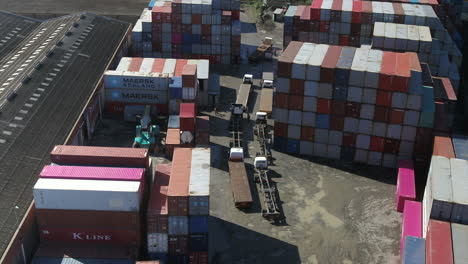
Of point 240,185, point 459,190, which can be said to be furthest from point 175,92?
point 459,190

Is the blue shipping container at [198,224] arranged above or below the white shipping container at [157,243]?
above

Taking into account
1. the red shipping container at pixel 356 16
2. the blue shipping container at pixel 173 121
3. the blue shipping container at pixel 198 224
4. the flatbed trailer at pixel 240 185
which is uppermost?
the red shipping container at pixel 356 16

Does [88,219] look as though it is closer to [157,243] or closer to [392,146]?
[157,243]

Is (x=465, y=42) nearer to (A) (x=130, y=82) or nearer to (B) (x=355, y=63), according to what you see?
(B) (x=355, y=63)

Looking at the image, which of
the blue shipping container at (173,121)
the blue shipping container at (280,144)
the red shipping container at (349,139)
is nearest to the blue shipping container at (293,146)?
the blue shipping container at (280,144)

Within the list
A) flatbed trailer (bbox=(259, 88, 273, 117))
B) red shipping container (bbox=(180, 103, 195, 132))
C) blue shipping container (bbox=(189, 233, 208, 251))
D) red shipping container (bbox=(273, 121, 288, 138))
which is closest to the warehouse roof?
red shipping container (bbox=(180, 103, 195, 132))

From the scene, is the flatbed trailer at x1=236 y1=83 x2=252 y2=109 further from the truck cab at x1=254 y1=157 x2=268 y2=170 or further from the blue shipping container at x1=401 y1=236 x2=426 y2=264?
the blue shipping container at x1=401 y1=236 x2=426 y2=264

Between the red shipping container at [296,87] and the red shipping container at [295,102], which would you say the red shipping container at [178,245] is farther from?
the red shipping container at [296,87]
